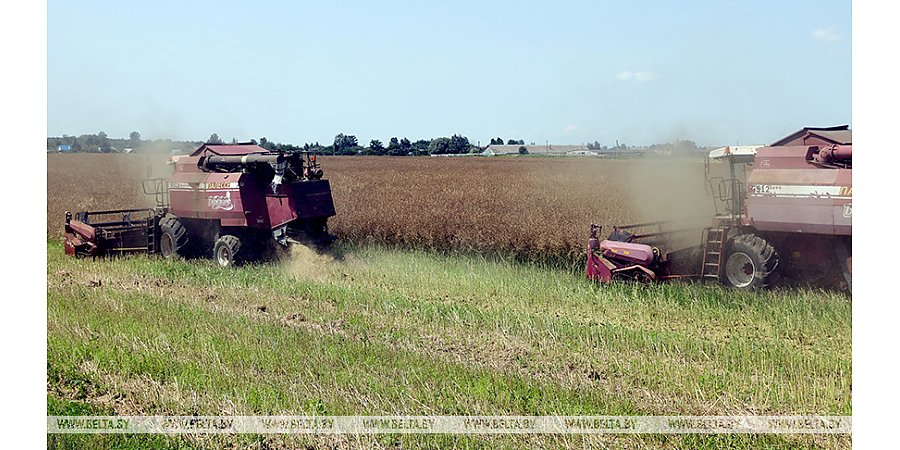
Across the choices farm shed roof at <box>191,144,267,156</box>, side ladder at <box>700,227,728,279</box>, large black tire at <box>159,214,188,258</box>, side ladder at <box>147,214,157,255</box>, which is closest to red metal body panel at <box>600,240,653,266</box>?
side ladder at <box>700,227,728,279</box>

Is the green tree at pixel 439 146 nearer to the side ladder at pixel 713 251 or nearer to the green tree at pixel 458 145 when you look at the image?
the green tree at pixel 458 145

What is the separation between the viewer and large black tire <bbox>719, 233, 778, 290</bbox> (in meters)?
11.2

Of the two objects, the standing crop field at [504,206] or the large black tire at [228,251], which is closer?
the large black tire at [228,251]

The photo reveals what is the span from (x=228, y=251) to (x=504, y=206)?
23.8 feet

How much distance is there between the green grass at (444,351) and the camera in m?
6.45

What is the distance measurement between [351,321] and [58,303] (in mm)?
4087

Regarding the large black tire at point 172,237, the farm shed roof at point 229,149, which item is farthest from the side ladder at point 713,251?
the large black tire at point 172,237

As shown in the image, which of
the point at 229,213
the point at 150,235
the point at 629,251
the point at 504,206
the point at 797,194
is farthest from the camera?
the point at 504,206

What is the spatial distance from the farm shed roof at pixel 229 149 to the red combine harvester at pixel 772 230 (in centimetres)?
679

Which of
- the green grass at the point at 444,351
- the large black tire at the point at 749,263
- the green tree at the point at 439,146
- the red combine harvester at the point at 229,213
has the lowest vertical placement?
the green grass at the point at 444,351

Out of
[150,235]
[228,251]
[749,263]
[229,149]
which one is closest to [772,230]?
[749,263]

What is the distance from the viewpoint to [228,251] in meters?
14.2

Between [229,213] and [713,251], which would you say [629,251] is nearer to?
[713,251]

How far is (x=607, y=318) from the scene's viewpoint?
9.84 m
